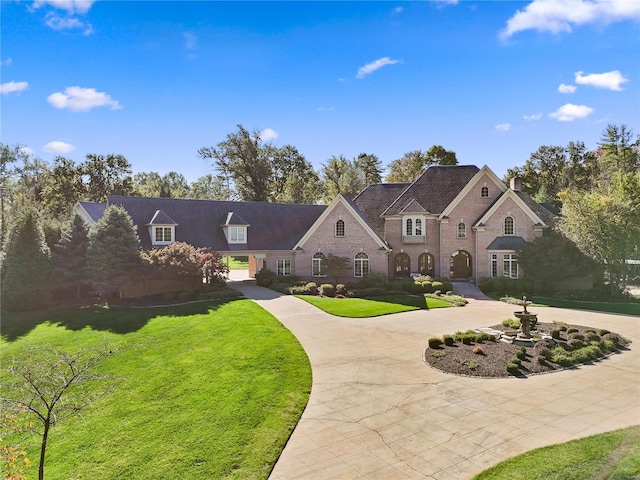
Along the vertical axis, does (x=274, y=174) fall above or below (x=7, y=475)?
above

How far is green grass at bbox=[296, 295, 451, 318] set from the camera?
2662cm

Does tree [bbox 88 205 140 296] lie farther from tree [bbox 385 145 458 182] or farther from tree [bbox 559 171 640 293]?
tree [bbox 385 145 458 182]

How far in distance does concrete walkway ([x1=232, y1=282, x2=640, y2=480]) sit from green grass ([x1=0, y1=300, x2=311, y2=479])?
0.98m

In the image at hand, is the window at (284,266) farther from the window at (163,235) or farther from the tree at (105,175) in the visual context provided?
the tree at (105,175)

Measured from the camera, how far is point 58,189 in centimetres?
6219

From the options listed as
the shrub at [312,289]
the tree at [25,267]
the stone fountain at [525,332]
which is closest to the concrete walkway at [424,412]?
the stone fountain at [525,332]

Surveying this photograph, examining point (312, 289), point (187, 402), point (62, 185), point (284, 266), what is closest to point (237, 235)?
point (284, 266)

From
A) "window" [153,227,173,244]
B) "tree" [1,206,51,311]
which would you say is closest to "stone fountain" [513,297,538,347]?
"window" [153,227,173,244]

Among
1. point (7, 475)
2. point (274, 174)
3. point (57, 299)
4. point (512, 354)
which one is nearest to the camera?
point (7, 475)

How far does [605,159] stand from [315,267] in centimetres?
4763

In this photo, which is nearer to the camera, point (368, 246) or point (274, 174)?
point (368, 246)

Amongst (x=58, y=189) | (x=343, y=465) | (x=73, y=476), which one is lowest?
(x=73, y=476)

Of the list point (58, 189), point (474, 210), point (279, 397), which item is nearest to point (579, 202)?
point (474, 210)

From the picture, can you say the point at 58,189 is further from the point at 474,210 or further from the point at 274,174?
the point at 474,210
